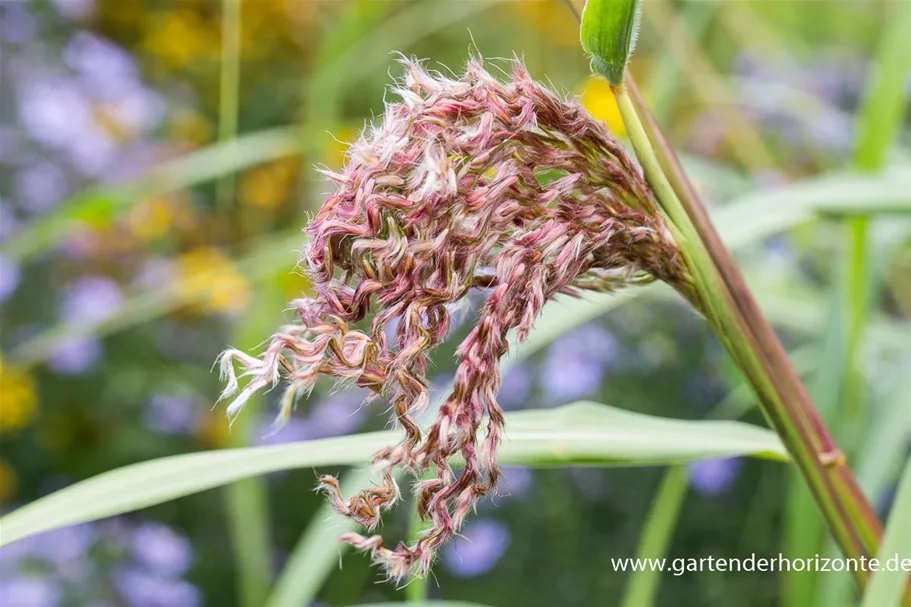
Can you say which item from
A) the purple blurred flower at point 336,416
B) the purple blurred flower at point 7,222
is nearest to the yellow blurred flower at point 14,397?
the purple blurred flower at point 7,222

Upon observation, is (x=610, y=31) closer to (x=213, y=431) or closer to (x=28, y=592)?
(x=28, y=592)

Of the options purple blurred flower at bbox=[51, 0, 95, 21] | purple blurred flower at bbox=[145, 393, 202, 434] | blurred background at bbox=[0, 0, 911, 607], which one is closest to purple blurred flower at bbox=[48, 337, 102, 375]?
blurred background at bbox=[0, 0, 911, 607]

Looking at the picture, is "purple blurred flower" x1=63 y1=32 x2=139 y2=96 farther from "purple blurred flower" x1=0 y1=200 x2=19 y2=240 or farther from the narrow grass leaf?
the narrow grass leaf

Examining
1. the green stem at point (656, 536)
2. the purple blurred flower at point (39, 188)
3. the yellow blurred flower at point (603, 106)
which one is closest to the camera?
the green stem at point (656, 536)

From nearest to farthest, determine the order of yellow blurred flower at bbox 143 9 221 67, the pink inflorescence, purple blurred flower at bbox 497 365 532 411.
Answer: the pink inflorescence → purple blurred flower at bbox 497 365 532 411 → yellow blurred flower at bbox 143 9 221 67

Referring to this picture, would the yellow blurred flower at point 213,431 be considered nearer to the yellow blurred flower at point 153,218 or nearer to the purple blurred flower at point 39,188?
the yellow blurred flower at point 153,218

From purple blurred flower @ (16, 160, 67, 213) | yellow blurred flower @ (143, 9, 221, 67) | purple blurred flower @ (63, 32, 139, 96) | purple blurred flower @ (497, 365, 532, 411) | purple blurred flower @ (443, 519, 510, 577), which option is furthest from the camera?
yellow blurred flower @ (143, 9, 221, 67)
